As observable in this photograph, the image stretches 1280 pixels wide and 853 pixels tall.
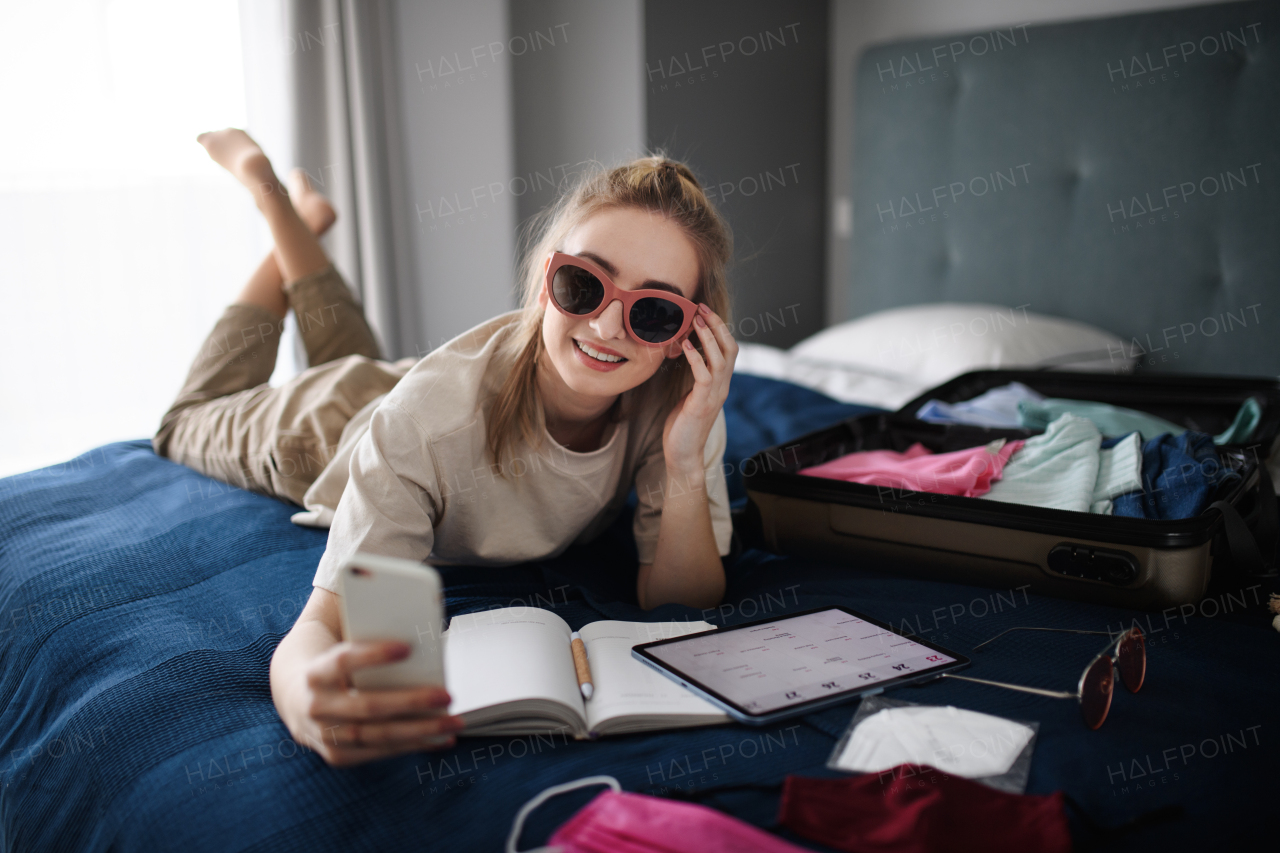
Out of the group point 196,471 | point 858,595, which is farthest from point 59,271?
point 858,595

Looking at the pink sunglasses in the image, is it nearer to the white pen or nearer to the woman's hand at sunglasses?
the woman's hand at sunglasses

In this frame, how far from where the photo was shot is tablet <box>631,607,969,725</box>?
0.88m

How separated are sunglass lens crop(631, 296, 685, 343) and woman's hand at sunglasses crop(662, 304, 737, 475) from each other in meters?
0.05

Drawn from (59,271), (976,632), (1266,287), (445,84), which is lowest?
(976,632)

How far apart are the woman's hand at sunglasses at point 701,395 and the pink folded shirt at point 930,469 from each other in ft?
0.83

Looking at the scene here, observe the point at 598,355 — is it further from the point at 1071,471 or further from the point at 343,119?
the point at 343,119

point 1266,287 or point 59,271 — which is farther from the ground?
point 59,271

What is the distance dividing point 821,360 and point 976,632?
189cm

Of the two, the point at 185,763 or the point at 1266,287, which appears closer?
the point at 185,763

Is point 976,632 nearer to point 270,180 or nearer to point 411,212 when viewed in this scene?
point 270,180

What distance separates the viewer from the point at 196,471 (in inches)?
69.0

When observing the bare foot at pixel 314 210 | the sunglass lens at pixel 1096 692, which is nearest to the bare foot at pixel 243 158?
the bare foot at pixel 314 210

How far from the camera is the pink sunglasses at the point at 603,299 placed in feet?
3.63

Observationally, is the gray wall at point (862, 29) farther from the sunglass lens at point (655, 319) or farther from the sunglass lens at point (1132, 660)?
the sunglass lens at point (1132, 660)
